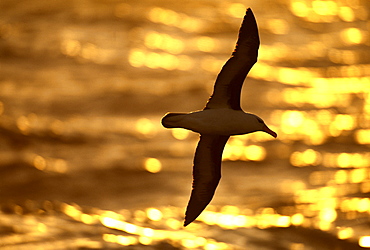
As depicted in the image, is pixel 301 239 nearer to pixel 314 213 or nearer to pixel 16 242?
pixel 314 213

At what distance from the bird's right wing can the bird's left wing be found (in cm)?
67

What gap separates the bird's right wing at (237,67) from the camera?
992cm

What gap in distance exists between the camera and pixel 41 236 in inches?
631

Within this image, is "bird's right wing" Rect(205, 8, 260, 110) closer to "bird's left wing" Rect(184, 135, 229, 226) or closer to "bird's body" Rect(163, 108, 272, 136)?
"bird's body" Rect(163, 108, 272, 136)

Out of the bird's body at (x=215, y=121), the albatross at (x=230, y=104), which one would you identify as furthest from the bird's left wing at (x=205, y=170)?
the bird's body at (x=215, y=121)

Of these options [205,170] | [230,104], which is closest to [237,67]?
[230,104]

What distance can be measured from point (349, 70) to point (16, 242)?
7.43m

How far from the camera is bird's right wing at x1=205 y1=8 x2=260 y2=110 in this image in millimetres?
9922

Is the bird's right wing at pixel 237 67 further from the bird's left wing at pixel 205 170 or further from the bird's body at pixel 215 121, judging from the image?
the bird's left wing at pixel 205 170

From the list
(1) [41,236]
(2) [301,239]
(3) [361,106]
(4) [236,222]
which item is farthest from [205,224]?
(3) [361,106]

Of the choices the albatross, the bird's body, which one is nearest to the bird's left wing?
the albatross

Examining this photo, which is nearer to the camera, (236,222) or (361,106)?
(236,222)

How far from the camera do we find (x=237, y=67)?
10016mm

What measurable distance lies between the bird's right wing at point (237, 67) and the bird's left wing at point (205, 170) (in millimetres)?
674
